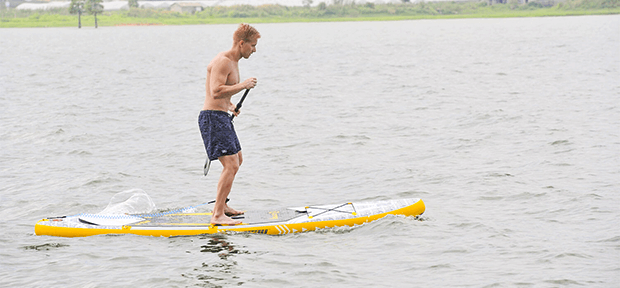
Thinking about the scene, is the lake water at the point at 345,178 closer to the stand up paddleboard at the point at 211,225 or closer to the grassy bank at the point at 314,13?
the stand up paddleboard at the point at 211,225

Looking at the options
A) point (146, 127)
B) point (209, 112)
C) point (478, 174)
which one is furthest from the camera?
point (146, 127)

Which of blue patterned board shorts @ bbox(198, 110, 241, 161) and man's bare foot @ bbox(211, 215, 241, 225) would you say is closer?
blue patterned board shorts @ bbox(198, 110, 241, 161)

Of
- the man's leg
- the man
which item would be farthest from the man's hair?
the man's leg

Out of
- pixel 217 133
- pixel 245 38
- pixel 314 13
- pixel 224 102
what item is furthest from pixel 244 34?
pixel 314 13

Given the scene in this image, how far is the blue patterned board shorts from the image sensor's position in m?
8.11

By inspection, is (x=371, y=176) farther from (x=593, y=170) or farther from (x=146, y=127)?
(x=146, y=127)

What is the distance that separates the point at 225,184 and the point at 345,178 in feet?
14.8

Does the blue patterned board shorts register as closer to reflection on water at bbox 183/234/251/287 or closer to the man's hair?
the man's hair

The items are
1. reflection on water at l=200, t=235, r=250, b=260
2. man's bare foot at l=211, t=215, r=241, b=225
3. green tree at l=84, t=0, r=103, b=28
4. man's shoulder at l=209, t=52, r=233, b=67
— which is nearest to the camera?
man's shoulder at l=209, t=52, r=233, b=67

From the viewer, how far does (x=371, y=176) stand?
1252cm

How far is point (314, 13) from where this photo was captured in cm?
14438

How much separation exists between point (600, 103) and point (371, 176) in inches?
500

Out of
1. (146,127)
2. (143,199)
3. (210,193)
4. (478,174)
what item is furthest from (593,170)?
(146,127)

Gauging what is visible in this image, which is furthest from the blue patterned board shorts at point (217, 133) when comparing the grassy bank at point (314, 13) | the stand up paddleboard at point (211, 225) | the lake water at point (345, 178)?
the grassy bank at point (314, 13)
